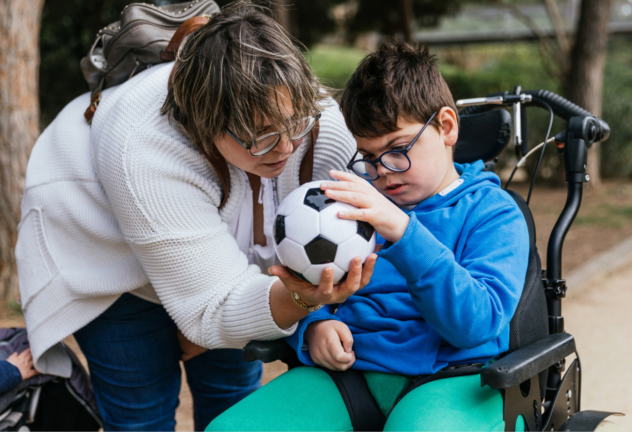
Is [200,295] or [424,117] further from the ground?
[424,117]

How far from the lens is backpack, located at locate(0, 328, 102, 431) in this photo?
2.16 m

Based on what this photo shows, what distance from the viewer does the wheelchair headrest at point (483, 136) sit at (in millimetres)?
2227

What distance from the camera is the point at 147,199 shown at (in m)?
1.78

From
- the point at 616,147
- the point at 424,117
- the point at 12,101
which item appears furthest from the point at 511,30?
the point at 424,117

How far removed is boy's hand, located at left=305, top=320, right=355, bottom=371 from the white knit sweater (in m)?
0.10

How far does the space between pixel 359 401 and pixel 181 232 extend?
2.46 feet

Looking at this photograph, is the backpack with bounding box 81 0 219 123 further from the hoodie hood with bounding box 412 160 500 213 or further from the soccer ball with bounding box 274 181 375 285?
the hoodie hood with bounding box 412 160 500 213

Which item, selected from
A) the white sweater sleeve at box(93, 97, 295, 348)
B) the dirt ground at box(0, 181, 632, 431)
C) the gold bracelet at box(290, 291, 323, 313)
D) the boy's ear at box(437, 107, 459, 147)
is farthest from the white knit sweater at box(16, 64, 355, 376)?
the dirt ground at box(0, 181, 632, 431)

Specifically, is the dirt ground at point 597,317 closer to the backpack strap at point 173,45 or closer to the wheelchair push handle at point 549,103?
the wheelchair push handle at point 549,103

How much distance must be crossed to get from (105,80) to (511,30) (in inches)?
710

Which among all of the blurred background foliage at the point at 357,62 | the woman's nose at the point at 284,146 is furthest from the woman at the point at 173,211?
the blurred background foliage at the point at 357,62

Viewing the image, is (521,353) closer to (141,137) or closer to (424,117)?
(424,117)

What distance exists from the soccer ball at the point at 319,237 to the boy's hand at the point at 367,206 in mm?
25

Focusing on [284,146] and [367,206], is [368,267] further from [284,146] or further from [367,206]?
[284,146]
